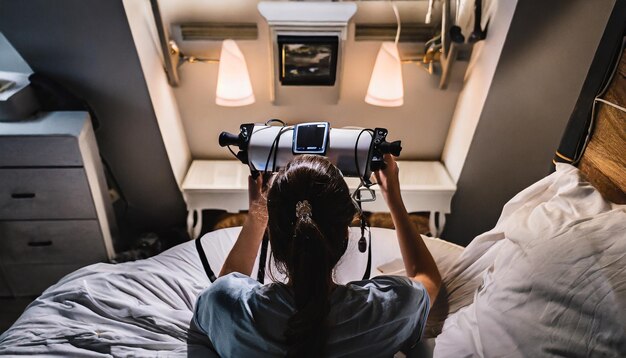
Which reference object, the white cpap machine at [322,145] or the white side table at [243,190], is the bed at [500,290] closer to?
the white cpap machine at [322,145]

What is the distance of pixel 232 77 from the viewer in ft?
4.85

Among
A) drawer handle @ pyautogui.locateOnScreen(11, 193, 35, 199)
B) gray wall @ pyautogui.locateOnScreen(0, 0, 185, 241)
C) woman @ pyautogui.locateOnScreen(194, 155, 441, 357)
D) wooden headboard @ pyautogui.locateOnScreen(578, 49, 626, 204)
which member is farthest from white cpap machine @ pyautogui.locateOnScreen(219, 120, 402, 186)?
drawer handle @ pyautogui.locateOnScreen(11, 193, 35, 199)

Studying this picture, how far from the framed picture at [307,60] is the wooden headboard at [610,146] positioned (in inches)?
30.7

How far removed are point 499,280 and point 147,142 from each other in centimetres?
124

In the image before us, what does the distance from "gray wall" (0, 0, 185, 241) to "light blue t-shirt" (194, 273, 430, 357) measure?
2.76ft

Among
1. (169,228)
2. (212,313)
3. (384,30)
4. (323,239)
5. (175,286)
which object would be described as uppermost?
(384,30)

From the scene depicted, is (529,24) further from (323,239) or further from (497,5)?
(323,239)

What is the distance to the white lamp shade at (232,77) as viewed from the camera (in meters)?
1.47

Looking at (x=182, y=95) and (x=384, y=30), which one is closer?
(x=384, y=30)

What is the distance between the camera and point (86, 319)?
42.9 inches

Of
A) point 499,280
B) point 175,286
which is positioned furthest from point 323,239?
point 175,286

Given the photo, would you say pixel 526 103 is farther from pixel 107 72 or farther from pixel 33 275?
pixel 33 275

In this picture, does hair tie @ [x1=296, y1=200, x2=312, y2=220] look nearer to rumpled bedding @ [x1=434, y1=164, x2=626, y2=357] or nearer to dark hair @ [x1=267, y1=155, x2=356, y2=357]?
dark hair @ [x1=267, y1=155, x2=356, y2=357]

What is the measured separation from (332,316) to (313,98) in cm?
103
